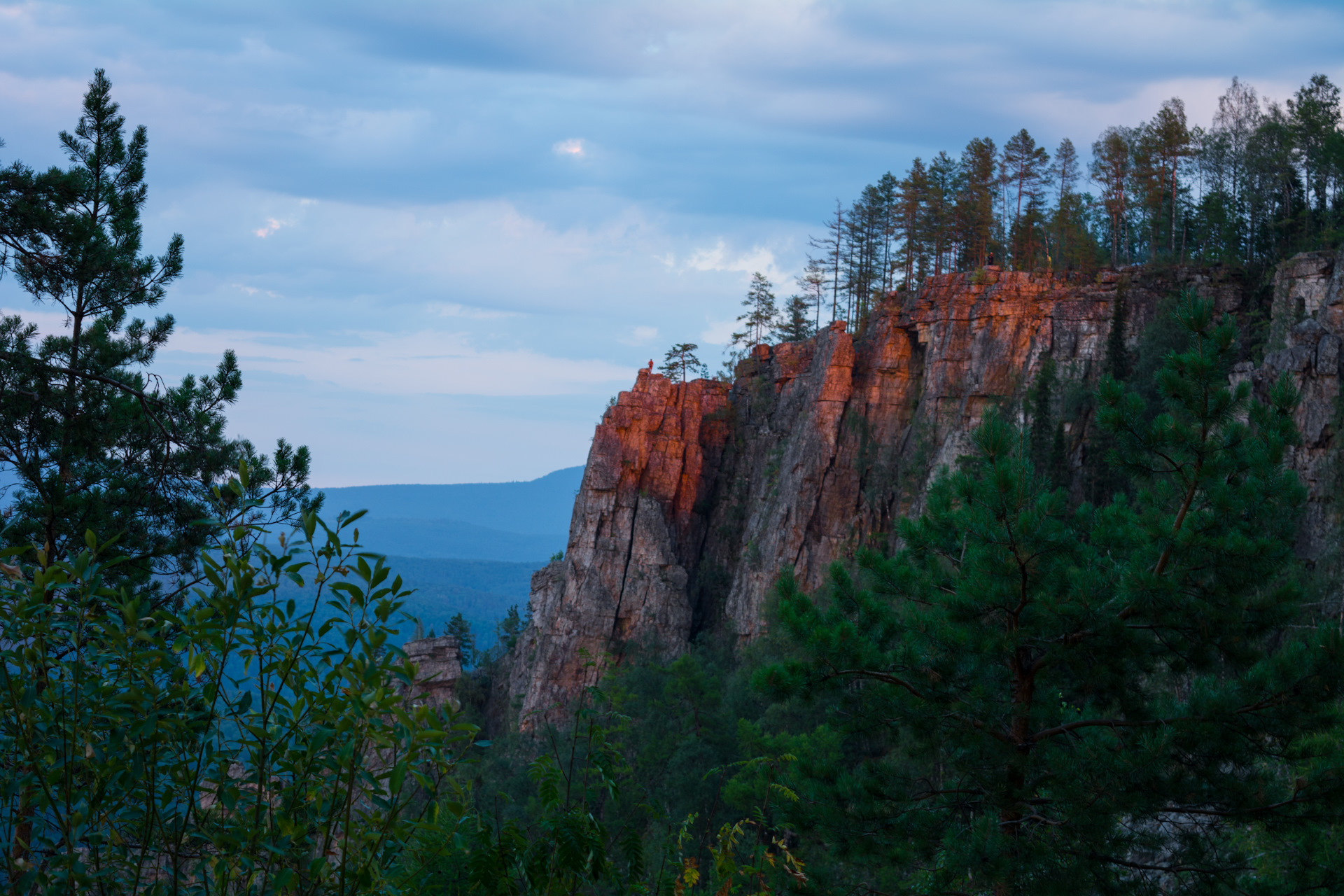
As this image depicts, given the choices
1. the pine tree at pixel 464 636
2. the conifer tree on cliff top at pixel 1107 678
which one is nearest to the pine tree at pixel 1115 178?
the conifer tree on cliff top at pixel 1107 678

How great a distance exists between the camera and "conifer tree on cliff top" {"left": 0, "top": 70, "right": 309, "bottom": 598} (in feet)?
23.6

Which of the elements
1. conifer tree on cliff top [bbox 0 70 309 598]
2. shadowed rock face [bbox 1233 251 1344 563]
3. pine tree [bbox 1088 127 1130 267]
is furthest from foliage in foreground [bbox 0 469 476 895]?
pine tree [bbox 1088 127 1130 267]

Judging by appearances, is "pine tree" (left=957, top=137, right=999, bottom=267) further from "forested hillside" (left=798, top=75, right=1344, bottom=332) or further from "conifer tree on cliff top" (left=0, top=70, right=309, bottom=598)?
"conifer tree on cliff top" (left=0, top=70, right=309, bottom=598)

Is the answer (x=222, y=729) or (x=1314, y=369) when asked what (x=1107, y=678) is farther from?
(x=1314, y=369)

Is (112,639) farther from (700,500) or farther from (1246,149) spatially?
(1246,149)

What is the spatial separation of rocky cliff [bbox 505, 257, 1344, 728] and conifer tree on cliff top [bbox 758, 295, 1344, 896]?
26239 millimetres

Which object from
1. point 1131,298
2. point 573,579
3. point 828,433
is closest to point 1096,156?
point 1131,298

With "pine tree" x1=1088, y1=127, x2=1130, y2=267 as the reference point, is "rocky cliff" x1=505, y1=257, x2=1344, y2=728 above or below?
below

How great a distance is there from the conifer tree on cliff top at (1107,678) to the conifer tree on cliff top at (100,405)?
5.35 m

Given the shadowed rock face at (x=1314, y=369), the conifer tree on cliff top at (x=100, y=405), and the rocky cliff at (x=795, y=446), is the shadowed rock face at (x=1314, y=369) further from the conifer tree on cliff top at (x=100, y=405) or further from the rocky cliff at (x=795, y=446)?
the conifer tree on cliff top at (x=100, y=405)

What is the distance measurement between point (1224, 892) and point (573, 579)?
4456cm

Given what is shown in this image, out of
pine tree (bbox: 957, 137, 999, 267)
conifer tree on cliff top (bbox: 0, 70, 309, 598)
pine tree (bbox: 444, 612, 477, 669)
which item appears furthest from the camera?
pine tree (bbox: 444, 612, 477, 669)

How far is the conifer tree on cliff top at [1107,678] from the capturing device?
7410 millimetres

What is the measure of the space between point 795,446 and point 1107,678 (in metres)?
40.2
